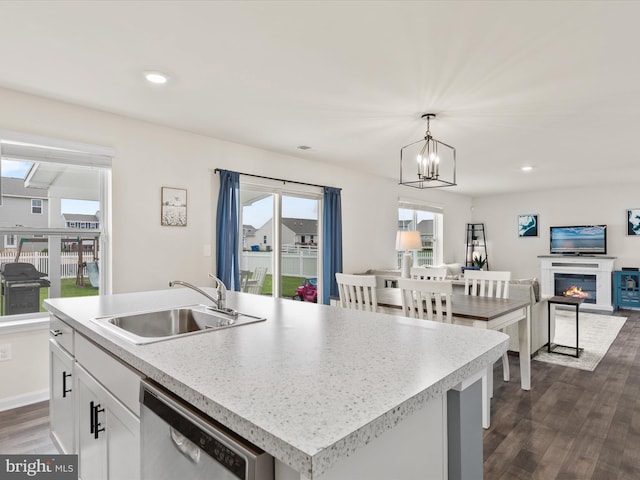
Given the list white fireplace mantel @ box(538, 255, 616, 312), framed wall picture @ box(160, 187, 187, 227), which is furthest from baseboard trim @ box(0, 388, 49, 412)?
white fireplace mantel @ box(538, 255, 616, 312)

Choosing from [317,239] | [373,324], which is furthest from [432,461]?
[317,239]

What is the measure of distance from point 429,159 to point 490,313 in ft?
4.97

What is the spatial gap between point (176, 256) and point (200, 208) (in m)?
0.58

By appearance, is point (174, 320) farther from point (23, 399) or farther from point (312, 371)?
point (23, 399)

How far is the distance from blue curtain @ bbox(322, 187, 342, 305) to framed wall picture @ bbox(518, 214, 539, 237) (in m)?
5.14

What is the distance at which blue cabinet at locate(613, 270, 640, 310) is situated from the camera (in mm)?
6918

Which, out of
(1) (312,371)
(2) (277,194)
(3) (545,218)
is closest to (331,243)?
(2) (277,194)

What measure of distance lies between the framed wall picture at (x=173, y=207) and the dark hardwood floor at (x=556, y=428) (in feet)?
6.02

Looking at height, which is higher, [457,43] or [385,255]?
[457,43]

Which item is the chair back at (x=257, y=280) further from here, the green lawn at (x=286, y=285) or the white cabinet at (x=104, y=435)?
the white cabinet at (x=104, y=435)

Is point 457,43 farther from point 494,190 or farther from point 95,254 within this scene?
point 494,190

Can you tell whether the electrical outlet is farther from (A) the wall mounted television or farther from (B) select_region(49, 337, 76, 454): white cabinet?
(A) the wall mounted television

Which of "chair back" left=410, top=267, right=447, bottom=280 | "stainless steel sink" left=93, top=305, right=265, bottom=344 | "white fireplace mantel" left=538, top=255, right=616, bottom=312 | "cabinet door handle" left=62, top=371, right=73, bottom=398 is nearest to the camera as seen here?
"stainless steel sink" left=93, top=305, right=265, bottom=344

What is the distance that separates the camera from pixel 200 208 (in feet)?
13.3
